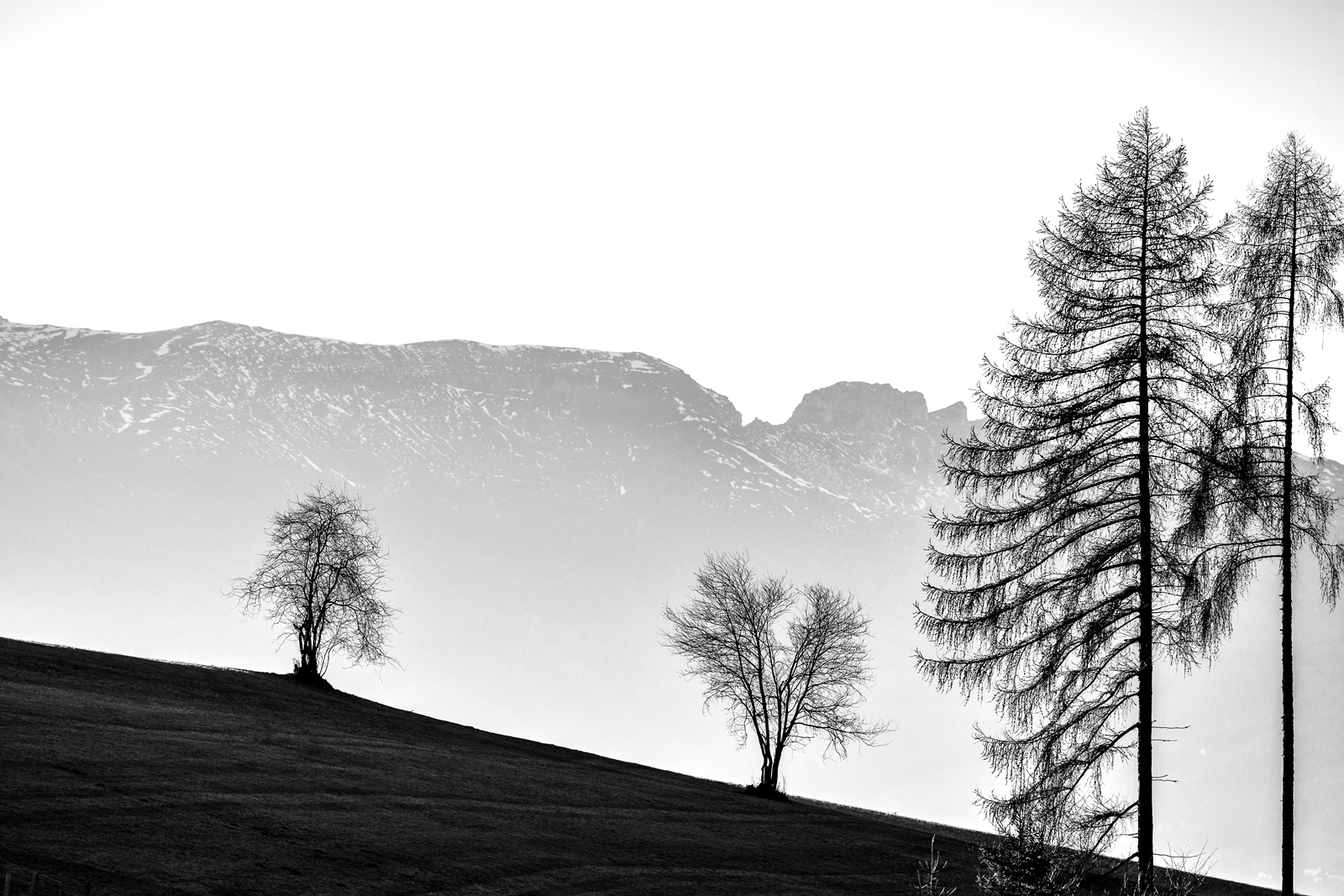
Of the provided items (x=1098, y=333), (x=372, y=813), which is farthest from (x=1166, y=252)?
(x=372, y=813)

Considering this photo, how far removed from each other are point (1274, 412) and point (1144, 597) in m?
5.10

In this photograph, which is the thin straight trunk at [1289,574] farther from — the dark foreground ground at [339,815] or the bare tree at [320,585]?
the bare tree at [320,585]

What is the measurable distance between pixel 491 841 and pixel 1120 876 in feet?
55.2

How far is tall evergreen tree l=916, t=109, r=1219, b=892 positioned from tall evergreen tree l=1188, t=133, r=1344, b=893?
80 centimetres

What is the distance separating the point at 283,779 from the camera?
30.2m

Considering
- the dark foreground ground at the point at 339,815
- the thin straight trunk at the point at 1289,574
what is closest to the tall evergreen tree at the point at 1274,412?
the thin straight trunk at the point at 1289,574

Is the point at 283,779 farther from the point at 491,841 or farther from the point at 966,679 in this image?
the point at 966,679

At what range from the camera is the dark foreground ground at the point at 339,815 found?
2186cm

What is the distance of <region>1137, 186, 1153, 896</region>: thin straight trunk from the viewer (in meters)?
23.9

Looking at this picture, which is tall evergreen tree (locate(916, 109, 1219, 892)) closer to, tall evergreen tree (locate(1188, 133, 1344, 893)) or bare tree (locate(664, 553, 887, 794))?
tall evergreen tree (locate(1188, 133, 1344, 893))

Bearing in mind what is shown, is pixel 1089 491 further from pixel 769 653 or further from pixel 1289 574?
pixel 769 653

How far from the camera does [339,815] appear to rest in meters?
27.0

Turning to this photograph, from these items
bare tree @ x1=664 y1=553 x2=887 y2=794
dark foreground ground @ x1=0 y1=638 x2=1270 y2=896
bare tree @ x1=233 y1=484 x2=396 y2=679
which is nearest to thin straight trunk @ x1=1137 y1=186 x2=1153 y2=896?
dark foreground ground @ x1=0 y1=638 x2=1270 y2=896

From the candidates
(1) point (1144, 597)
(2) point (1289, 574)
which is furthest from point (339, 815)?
(2) point (1289, 574)
